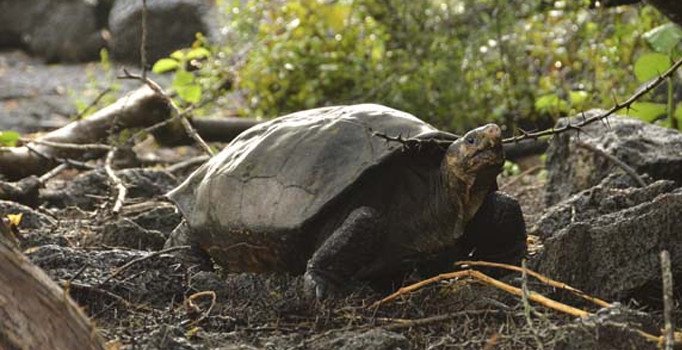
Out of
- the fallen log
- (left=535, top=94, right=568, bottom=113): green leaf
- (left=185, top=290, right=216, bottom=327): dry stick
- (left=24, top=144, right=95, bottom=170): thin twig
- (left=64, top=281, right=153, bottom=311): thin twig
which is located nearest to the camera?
the fallen log

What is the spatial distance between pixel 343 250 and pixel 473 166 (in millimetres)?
460

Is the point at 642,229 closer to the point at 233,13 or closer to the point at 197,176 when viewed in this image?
the point at 197,176

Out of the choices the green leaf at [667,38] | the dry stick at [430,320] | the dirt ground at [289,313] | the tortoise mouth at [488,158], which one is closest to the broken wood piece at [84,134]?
the dirt ground at [289,313]

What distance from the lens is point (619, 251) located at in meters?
3.24

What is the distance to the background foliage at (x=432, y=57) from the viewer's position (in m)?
8.02

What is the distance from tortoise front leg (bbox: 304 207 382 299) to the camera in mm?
3574

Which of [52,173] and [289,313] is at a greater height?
[289,313]

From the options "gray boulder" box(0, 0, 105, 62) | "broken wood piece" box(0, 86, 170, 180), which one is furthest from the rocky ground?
"gray boulder" box(0, 0, 105, 62)

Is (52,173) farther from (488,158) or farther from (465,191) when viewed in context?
(488,158)

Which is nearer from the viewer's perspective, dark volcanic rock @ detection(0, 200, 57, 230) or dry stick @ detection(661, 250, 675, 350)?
dry stick @ detection(661, 250, 675, 350)

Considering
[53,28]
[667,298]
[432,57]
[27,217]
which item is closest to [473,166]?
[667,298]

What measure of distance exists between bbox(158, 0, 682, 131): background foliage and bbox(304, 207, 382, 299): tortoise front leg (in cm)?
430

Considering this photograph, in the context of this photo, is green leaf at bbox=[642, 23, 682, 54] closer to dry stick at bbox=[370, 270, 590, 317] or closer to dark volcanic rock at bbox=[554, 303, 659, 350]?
dry stick at bbox=[370, 270, 590, 317]

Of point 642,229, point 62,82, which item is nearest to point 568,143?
point 642,229
